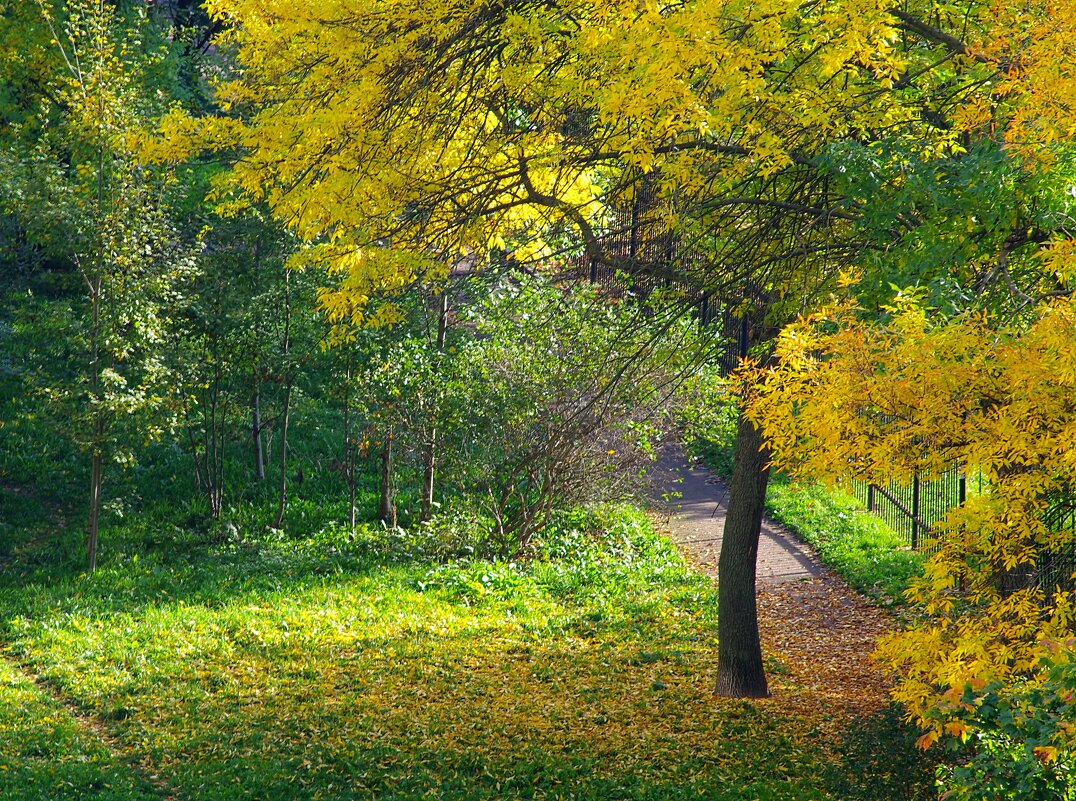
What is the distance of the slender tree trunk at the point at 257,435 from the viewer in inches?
663

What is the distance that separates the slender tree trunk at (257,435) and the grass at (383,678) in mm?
2671

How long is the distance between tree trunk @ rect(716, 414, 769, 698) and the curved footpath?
0.36m

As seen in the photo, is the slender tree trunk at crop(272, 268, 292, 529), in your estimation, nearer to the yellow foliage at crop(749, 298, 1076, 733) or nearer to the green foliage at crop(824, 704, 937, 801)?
the green foliage at crop(824, 704, 937, 801)

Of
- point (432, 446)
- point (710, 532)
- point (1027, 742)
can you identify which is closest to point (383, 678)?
point (432, 446)

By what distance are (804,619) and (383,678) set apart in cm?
534

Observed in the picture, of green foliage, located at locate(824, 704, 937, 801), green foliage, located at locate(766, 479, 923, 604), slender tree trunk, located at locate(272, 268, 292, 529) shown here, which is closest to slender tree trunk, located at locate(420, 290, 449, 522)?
slender tree trunk, located at locate(272, 268, 292, 529)

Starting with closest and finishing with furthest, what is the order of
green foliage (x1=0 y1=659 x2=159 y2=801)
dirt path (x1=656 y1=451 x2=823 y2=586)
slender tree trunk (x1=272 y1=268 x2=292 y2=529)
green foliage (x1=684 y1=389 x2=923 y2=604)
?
green foliage (x1=0 y1=659 x2=159 y2=801)
green foliage (x1=684 y1=389 x2=923 y2=604)
dirt path (x1=656 y1=451 x2=823 y2=586)
slender tree trunk (x1=272 y1=268 x2=292 y2=529)

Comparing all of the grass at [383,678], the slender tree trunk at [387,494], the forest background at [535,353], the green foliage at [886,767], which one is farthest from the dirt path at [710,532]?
the green foliage at [886,767]

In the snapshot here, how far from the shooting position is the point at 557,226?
7.88 meters

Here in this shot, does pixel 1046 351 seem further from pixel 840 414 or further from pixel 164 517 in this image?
pixel 164 517

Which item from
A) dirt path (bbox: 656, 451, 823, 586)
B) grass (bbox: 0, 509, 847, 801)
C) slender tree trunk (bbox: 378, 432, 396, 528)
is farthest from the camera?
slender tree trunk (bbox: 378, 432, 396, 528)

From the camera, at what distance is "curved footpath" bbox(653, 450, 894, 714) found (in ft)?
31.0

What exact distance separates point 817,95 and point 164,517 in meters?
13.0

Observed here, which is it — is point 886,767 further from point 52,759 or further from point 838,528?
point 838,528
